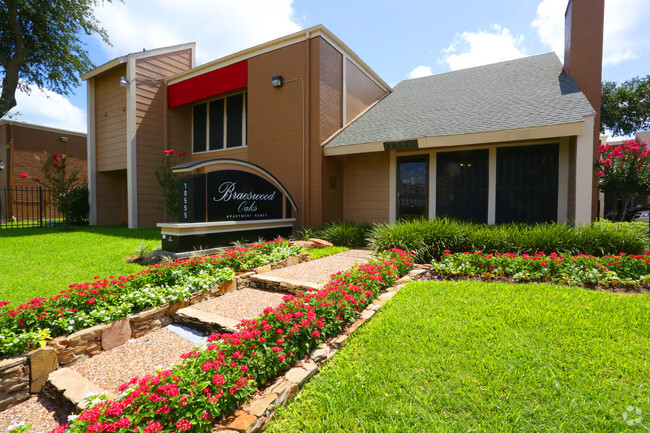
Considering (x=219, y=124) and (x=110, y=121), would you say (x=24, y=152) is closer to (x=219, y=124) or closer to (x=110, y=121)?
(x=110, y=121)

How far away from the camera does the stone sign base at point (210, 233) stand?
6.27 m

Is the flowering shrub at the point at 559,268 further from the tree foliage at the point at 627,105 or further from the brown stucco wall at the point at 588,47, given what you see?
the tree foliage at the point at 627,105

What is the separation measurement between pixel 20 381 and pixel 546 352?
4230mm

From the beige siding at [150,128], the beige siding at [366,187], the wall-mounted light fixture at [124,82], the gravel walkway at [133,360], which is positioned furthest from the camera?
the beige siding at [150,128]

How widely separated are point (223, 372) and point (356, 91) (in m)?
10.8

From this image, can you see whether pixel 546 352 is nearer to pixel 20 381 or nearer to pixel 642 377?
pixel 642 377

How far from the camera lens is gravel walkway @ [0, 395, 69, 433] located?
7.31 feet

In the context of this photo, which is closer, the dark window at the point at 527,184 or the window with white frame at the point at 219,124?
the dark window at the point at 527,184

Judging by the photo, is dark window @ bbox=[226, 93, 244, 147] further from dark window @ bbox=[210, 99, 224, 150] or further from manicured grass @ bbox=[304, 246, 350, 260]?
manicured grass @ bbox=[304, 246, 350, 260]

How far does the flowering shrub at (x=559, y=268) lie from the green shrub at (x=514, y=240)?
67 centimetres

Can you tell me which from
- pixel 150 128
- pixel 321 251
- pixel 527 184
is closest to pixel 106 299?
pixel 321 251

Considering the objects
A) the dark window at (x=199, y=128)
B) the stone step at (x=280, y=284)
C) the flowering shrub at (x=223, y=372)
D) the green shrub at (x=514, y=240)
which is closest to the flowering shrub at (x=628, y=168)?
the green shrub at (x=514, y=240)

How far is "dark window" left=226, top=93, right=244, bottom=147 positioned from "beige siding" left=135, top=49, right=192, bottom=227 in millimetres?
2606

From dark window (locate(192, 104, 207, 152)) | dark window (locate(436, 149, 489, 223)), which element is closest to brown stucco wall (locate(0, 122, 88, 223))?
dark window (locate(192, 104, 207, 152))
